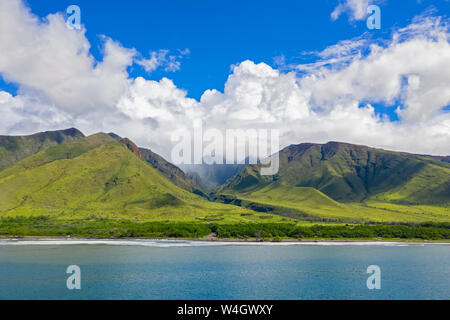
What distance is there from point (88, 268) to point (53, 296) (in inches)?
1574

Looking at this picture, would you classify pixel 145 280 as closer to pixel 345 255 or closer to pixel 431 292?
pixel 431 292

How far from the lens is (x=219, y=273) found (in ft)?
387

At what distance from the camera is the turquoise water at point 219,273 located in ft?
302

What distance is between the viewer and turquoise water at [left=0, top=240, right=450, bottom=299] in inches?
3625

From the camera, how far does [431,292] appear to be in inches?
3807

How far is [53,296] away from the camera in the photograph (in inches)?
3442

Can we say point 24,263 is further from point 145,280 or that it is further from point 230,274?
point 230,274
